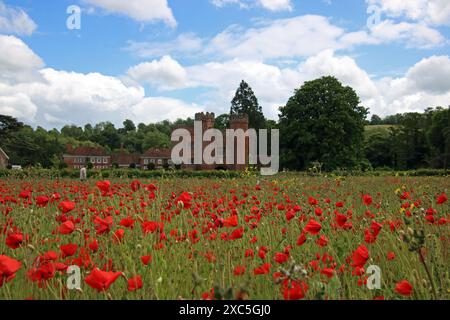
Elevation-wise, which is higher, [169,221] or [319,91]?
[319,91]

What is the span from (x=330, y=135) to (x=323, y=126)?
113cm

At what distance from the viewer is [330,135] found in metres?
40.8

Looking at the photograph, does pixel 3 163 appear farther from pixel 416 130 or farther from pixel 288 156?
pixel 416 130

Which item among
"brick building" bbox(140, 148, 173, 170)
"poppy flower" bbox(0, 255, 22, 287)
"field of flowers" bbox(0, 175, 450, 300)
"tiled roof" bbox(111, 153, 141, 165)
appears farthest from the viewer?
"tiled roof" bbox(111, 153, 141, 165)

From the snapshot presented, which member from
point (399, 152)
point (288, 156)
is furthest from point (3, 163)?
point (399, 152)

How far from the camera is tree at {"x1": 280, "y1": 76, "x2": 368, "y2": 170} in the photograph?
133 feet

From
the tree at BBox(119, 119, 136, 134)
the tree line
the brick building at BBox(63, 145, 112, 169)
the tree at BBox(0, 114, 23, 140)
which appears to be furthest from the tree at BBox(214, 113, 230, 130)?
the tree at BBox(119, 119, 136, 134)

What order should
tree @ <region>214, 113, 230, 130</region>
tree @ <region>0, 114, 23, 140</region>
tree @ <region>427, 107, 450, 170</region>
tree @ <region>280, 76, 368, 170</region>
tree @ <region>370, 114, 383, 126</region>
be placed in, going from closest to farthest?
tree @ <region>280, 76, 368, 170</region> < tree @ <region>0, 114, 23, 140</region> < tree @ <region>427, 107, 450, 170</region> < tree @ <region>214, 113, 230, 130</region> < tree @ <region>370, 114, 383, 126</region>

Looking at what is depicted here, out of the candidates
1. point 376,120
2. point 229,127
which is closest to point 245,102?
point 229,127

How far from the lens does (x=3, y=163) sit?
59.8 m

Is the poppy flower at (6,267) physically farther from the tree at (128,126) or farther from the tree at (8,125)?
the tree at (128,126)

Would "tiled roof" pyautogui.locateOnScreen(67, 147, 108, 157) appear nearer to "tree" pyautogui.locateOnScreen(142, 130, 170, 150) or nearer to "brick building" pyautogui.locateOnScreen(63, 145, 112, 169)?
"brick building" pyautogui.locateOnScreen(63, 145, 112, 169)

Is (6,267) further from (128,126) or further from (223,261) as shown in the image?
(128,126)
